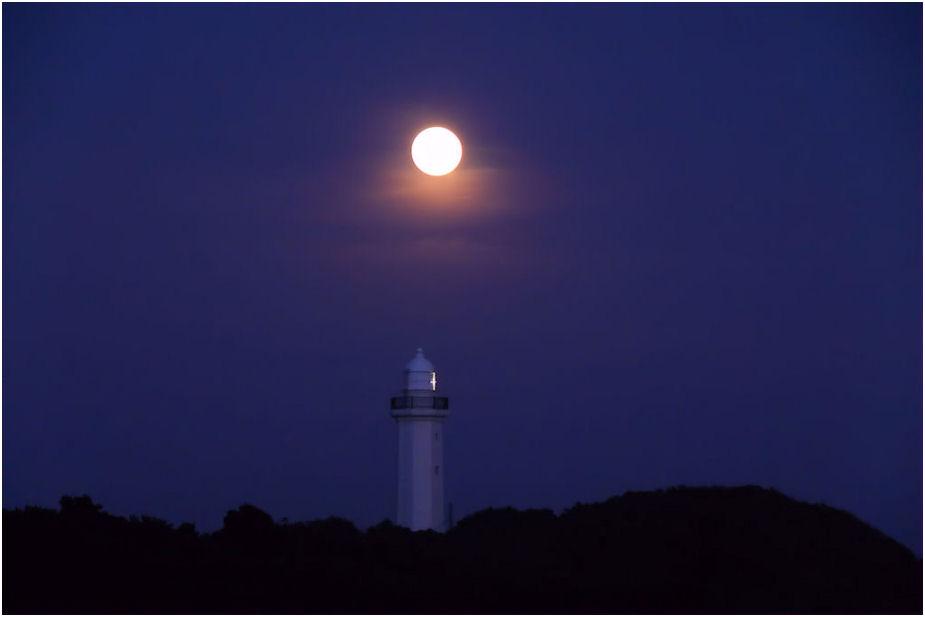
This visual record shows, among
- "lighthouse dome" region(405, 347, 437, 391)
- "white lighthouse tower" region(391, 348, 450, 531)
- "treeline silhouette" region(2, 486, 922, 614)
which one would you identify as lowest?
"treeline silhouette" region(2, 486, 922, 614)

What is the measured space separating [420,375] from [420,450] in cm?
223

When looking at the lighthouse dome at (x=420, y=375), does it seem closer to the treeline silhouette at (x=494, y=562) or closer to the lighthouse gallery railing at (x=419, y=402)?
→ the lighthouse gallery railing at (x=419, y=402)

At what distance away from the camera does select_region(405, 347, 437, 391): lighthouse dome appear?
39094 mm

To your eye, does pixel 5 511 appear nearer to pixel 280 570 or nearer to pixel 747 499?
pixel 280 570

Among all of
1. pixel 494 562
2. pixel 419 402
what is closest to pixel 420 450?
pixel 419 402

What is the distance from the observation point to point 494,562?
3262cm

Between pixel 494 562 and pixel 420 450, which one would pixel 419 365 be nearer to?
pixel 420 450

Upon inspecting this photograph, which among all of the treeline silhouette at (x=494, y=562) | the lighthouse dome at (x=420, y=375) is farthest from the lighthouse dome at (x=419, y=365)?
the treeline silhouette at (x=494, y=562)

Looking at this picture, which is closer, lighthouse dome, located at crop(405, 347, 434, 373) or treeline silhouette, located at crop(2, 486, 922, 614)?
treeline silhouette, located at crop(2, 486, 922, 614)

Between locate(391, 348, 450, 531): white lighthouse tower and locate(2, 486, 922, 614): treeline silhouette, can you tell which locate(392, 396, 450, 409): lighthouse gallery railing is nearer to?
locate(391, 348, 450, 531): white lighthouse tower

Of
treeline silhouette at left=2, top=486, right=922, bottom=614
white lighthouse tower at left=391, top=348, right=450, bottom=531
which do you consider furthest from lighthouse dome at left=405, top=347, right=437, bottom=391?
treeline silhouette at left=2, top=486, right=922, bottom=614

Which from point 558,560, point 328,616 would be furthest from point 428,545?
point 328,616

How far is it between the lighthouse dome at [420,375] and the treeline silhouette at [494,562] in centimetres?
408

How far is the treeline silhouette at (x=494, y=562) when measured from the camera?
85.7 ft
